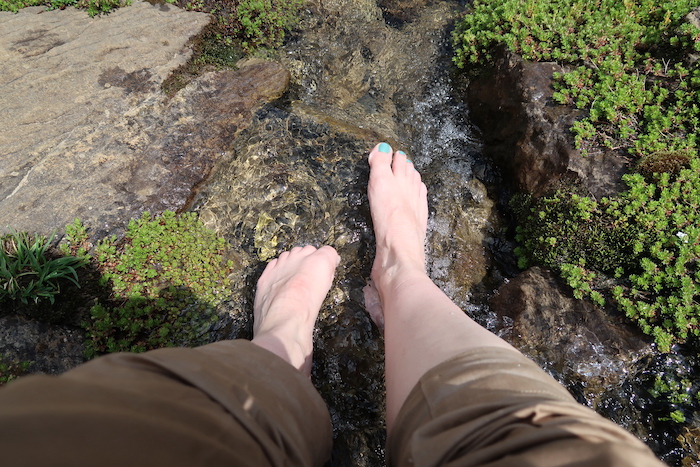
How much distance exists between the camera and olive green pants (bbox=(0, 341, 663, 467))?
0.93 metres

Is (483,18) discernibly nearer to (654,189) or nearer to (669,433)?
(654,189)

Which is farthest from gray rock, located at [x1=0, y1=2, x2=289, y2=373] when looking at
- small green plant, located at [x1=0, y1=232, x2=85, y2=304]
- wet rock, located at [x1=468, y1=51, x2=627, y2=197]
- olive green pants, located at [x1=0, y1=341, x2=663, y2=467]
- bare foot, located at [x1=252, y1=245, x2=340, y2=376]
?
wet rock, located at [x1=468, y1=51, x2=627, y2=197]

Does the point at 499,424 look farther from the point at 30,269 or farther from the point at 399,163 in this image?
the point at 30,269

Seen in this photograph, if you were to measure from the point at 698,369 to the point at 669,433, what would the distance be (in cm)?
48

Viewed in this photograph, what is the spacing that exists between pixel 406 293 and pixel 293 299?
825 millimetres

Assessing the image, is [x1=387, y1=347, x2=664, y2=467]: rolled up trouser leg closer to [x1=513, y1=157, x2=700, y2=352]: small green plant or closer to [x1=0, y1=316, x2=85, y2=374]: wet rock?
[x1=513, y1=157, x2=700, y2=352]: small green plant

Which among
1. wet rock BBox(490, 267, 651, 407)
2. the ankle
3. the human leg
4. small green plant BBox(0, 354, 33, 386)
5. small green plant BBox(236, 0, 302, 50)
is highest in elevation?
small green plant BBox(236, 0, 302, 50)

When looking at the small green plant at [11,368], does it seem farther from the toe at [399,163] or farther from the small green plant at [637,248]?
the small green plant at [637,248]

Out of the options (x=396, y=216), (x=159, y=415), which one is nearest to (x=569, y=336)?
(x=396, y=216)

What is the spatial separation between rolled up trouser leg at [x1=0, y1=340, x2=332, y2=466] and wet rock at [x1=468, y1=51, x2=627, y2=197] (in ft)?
9.53

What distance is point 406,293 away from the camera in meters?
2.74

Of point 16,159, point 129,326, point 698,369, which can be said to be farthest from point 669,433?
point 16,159

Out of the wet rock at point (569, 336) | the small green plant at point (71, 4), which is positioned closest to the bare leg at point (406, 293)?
the wet rock at point (569, 336)

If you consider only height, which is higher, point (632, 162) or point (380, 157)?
point (632, 162)
